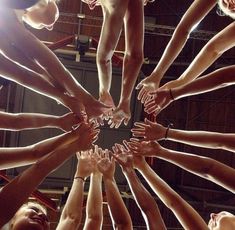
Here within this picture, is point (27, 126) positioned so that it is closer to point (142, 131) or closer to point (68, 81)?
point (68, 81)

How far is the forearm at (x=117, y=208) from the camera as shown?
126 inches

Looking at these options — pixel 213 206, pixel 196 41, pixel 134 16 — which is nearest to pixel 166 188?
pixel 134 16

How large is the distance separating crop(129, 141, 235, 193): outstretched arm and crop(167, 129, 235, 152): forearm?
0.41 ft

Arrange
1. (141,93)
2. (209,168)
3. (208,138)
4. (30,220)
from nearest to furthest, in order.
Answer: (30,220)
(209,168)
(208,138)
(141,93)

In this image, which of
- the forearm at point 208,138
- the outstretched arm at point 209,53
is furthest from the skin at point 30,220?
the outstretched arm at point 209,53

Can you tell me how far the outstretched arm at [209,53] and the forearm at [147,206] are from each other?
0.73 metres

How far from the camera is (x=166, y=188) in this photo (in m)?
3.46

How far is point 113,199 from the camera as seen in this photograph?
3.43 metres

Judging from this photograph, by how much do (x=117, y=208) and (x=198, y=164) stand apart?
64 cm

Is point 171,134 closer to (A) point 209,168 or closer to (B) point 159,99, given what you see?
(B) point 159,99

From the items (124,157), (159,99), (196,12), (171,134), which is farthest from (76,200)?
(196,12)

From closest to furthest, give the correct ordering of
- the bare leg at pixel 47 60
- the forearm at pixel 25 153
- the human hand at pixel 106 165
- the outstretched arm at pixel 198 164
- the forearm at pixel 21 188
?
1. the forearm at pixel 21 188
2. the bare leg at pixel 47 60
3. the forearm at pixel 25 153
4. the outstretched arm at pixel 198 164
5. the human hand at pixel 106 165

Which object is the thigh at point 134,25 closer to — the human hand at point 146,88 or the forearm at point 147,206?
the human hand at point 146,88

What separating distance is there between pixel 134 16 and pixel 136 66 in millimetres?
377
